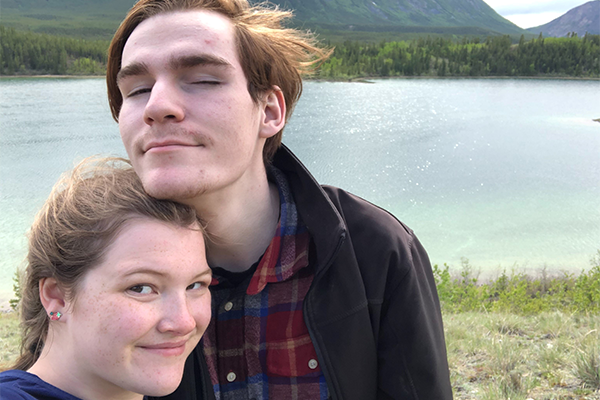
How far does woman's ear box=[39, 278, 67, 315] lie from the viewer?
149 centimetres

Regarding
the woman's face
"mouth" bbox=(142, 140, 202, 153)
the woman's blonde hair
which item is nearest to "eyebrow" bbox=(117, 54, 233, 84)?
"mouth" bbox=(142, 140, 202, 153)

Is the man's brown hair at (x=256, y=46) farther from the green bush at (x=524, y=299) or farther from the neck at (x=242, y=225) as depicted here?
the green bush at (x=524, y=299)

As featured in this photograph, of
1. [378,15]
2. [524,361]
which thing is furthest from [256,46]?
[378,15]

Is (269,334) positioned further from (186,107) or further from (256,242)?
(186,107)

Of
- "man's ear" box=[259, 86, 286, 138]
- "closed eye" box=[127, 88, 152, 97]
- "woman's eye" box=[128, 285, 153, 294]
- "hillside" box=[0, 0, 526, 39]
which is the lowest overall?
"woman's eye" box=[128, 285, 153, 294]

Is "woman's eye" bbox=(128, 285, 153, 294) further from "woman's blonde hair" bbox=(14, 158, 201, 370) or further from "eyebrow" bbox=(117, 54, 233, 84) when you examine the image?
"eyebrow" bbox=(117, 54, 233, 84)

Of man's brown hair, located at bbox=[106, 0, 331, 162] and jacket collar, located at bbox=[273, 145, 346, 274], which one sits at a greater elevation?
man's brown hair, located at bbox=[106, 0, 331, 162]

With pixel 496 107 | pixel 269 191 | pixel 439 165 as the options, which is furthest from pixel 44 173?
pixel 496 107

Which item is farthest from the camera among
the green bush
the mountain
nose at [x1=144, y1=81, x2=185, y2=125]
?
the mountain

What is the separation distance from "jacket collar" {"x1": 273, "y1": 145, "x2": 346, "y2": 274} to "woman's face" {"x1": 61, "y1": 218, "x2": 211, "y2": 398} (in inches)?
19.6

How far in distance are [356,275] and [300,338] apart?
1.10 feet

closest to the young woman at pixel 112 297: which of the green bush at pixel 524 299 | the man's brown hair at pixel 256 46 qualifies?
the man's brown hair at pixel 256 46

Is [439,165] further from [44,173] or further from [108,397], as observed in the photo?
[108,397]

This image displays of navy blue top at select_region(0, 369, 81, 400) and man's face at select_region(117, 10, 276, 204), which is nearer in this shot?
navy blue top at select_region(0, 369, 81, 400)
